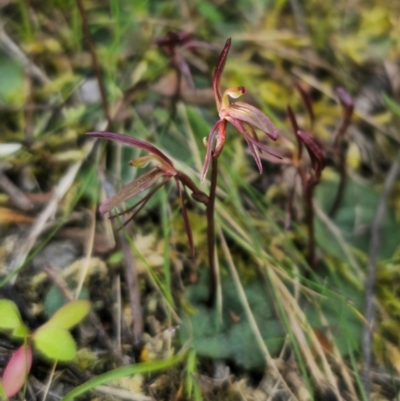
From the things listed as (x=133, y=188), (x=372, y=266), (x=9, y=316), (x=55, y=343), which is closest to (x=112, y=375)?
(x=55, y=343)

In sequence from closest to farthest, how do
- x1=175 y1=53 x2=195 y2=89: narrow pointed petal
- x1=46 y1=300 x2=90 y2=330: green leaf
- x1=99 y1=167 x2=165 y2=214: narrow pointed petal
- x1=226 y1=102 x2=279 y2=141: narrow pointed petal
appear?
x1=226 y1=102 x2=279 y2=141: narrow pointed petal, x1=99 y1=167 x2=165 y2=214: narrow pointed petal, x1=46 y1=300 x2=90 y2=330: green leaf, x1=175 y1=53 x2=195 y2=89: narrow pointed petal

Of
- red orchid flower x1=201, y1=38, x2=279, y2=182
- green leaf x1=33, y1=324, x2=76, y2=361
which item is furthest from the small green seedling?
red orchid flower x1=201, y1=38, x2=279, y2=182

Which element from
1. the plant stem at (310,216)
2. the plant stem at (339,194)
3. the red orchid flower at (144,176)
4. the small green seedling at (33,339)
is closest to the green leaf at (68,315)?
the small green seedling at (33,339)

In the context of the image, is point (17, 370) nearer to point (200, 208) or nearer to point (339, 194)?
point (200, 208)

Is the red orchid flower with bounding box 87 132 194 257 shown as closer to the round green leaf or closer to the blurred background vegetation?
the blurred background vegetation

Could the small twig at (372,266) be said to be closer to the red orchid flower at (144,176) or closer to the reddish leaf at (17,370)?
the red orchid flower at (144,176)
